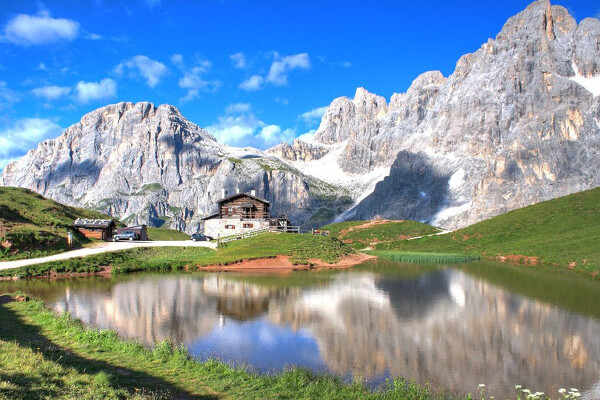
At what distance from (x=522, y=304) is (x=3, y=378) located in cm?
3504

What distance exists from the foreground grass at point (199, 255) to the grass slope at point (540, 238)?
103 feet

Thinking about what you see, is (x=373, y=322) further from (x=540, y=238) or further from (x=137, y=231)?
(x=137, y=231)

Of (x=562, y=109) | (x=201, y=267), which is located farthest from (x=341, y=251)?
(x=562, y=109)

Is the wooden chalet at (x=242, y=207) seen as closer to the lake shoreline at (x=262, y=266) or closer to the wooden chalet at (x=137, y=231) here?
the wooden chalet at (x=137, y=231)

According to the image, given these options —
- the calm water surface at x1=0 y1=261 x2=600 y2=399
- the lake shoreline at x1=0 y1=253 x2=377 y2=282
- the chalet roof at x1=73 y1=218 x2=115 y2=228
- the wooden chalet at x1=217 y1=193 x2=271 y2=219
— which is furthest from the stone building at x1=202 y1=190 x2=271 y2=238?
the calm water surface at x1=0 y1=261 x2=600 y2=399

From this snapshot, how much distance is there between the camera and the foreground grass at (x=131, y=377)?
12.6 metres

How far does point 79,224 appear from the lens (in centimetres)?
7850

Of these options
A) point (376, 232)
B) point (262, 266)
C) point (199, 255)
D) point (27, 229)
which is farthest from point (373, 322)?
point (376, 232)

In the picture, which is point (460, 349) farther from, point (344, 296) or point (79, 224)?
point (79, 224)

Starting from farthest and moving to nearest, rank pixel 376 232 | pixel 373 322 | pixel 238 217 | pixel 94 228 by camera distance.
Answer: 1. pixel 376 232
2. pixel 238 217
3. pixel 94 228
4. pixel 373 322

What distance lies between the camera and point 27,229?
5688 cm

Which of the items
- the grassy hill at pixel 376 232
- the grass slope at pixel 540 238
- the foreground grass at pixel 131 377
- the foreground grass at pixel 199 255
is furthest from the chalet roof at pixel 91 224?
the foreground grass at pixel 131 377

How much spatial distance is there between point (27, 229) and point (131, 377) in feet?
171

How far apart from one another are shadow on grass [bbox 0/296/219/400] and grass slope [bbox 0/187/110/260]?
38.1m
